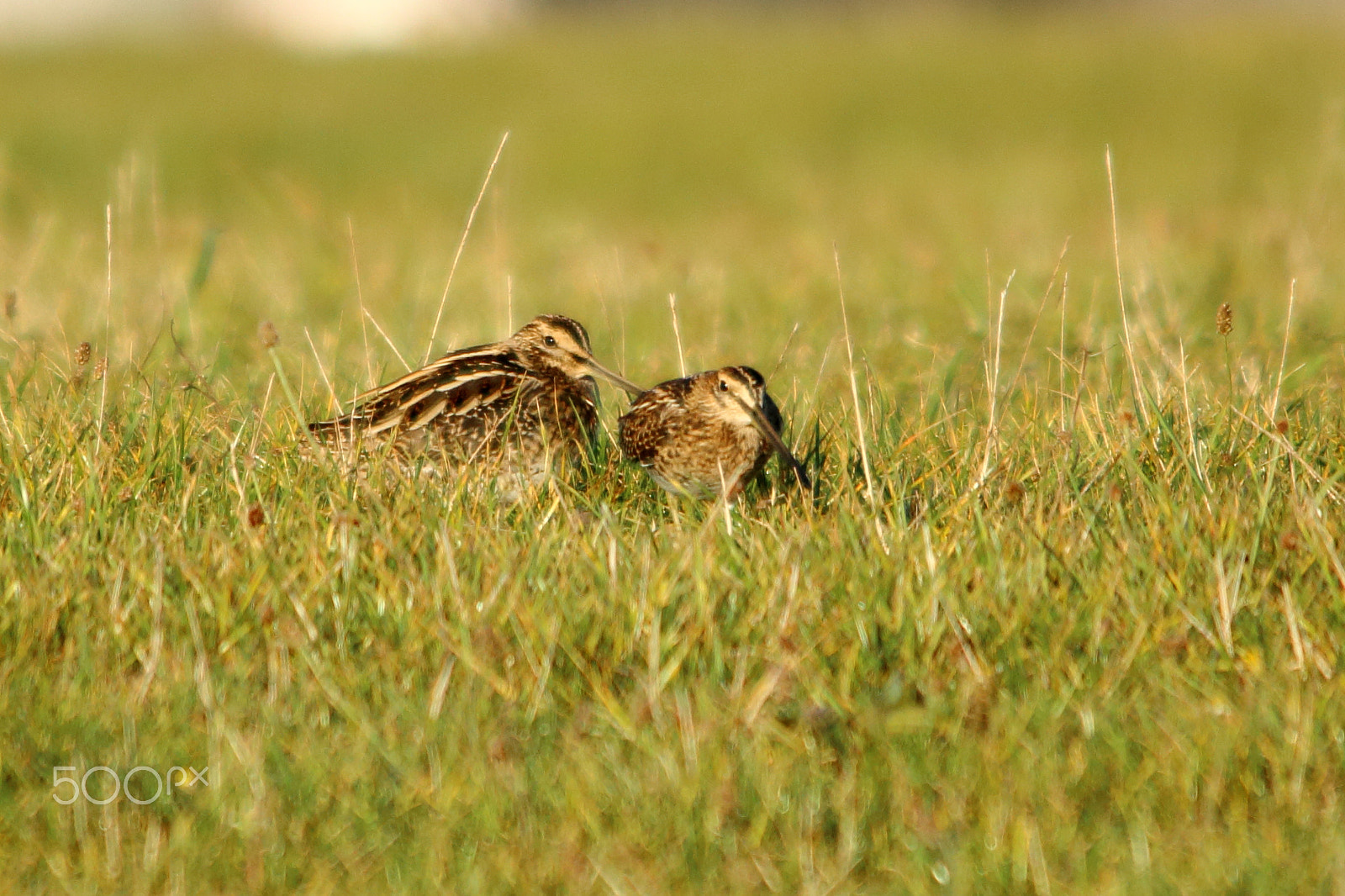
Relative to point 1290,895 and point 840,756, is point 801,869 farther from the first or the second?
point 1290,895

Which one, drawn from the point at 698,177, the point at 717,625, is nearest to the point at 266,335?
the point at 717,625

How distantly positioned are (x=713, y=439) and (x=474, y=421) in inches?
29.7

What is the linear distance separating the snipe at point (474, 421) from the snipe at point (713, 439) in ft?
0.92

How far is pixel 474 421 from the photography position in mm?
5125

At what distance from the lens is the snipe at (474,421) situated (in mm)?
4953

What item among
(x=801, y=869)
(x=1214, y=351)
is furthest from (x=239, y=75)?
(x=801, y=869)

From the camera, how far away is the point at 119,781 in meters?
3.18

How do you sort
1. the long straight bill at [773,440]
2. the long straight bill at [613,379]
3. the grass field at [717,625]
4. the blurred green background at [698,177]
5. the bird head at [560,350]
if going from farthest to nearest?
1. the blurred green background at [698,177]
2. the bird head at [560,350]
3. the long straight bill at [613,379]
4. the long straight bill at [773,440]
5. the grass field at [717,625]

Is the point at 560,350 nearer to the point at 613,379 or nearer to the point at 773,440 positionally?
the point at 613,379

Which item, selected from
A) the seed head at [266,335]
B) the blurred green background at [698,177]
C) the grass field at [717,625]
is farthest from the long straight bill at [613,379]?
the seed head at [266,335]

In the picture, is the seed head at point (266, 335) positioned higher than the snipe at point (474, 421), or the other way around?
the seed head at point (266, 335)

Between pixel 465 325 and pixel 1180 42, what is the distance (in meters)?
17.1

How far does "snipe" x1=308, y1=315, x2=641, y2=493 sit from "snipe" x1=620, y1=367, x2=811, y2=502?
0.28 m

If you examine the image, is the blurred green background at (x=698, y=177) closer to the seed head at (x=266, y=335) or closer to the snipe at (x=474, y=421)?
the snipe at (x=474, y=421)
